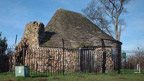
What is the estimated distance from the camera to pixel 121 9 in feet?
160

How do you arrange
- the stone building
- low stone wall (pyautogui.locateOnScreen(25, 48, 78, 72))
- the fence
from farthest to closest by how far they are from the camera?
1. the stone building
2. the fence
3. low stone wall (pyautogui.locateOnScreen(25, 48, 78, 72))

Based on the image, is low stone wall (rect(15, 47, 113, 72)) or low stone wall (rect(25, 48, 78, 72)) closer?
low stone wall (rect(25, 48, 78, 72))

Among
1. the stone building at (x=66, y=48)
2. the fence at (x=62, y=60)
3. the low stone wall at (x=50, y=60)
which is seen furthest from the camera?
the stone building at (x=66, y=48)

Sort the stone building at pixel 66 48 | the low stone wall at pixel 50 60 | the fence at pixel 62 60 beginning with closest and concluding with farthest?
the low stone wall at pixel 50 60
the fence at pixel 62 60
the stone building at pixel 66 48

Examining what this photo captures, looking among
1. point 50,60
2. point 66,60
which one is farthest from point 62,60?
point 50,60

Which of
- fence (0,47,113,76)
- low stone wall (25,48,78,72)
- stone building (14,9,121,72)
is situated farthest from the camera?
stone building (14,9,121,72)

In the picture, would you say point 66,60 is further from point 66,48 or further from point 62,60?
point 66,48

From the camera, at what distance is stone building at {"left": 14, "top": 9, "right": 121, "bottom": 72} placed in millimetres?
31484

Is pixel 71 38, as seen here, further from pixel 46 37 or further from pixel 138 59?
pixel 138 59

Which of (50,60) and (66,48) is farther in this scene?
(66,48)

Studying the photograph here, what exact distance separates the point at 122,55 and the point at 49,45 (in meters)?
8.10

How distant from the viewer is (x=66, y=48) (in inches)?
1299

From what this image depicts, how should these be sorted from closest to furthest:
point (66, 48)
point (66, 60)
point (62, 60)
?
point (62, 60) → point (66, 60) → point (66, 48)

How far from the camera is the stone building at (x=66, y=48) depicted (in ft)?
103
